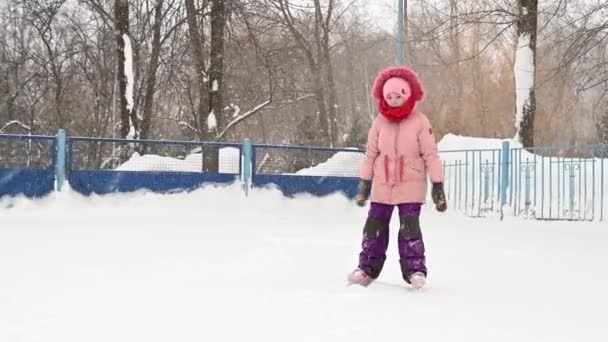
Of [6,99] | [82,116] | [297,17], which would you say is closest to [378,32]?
[297,17]

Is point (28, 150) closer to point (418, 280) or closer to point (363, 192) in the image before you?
point (363, 192)

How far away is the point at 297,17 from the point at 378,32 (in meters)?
11.3

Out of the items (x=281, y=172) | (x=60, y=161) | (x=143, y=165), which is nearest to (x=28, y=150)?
(x=60, y=161)

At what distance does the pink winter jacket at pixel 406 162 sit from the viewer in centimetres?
452

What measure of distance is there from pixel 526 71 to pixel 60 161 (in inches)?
354

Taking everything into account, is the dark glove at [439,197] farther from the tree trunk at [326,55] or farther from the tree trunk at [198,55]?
the tree trunk at [326,55]

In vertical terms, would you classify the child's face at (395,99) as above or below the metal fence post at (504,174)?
above

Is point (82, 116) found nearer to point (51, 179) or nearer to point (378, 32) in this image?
point (378, 32)

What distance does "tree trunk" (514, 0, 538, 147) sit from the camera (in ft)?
43.1

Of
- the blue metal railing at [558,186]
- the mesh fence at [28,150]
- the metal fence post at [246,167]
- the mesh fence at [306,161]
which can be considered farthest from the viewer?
the mesh fence at [306,161]

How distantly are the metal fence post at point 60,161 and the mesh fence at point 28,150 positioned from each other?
10 cm

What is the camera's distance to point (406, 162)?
14.9 feet

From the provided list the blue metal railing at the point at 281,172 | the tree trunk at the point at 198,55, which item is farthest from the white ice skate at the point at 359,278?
the tree trunk at the point at 198,55

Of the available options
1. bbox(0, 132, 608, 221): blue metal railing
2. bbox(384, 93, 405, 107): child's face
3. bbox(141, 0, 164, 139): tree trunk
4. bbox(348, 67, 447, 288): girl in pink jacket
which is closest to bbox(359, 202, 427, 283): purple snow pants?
bbox(348, 67, 447, 288): girl in pink jacket
